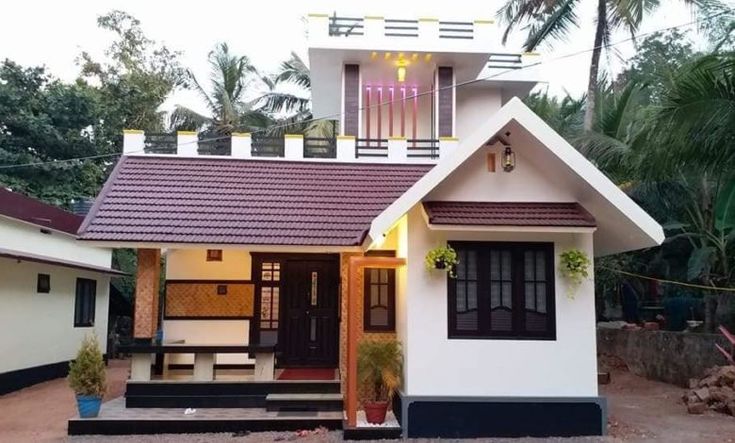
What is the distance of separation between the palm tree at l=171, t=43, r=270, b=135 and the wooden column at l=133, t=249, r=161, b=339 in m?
15.6

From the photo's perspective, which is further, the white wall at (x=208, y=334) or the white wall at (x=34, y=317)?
the white wall at (x=34, y=317)

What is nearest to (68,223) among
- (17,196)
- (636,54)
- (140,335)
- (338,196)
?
(17,196)

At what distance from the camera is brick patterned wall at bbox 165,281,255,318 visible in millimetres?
11062

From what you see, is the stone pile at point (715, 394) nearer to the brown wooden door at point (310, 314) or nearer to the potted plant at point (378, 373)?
the potted plant at point (378, 373)

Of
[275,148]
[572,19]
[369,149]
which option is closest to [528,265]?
[369,149]

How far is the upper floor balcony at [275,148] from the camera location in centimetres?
1149

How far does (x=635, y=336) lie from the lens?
14609 mm

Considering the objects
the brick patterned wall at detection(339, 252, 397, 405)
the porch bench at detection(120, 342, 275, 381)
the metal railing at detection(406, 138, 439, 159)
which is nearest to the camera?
the brick patterned wall at detection(339, 252, 397, 405)

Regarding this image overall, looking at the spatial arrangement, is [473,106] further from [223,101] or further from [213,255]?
[223,101]

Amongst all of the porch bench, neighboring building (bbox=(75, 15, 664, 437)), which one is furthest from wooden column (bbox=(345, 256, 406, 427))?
the porch bench

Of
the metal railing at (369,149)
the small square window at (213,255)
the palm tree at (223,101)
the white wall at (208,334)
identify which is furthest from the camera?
the palm tree at (223,101)

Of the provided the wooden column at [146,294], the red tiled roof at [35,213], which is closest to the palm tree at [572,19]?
the wooden column at [146,294]

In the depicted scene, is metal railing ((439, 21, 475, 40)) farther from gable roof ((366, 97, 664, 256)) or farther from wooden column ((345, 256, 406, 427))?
wooden column ((345, 256, 406, 427))

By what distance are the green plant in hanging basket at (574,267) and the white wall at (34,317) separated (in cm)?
936
